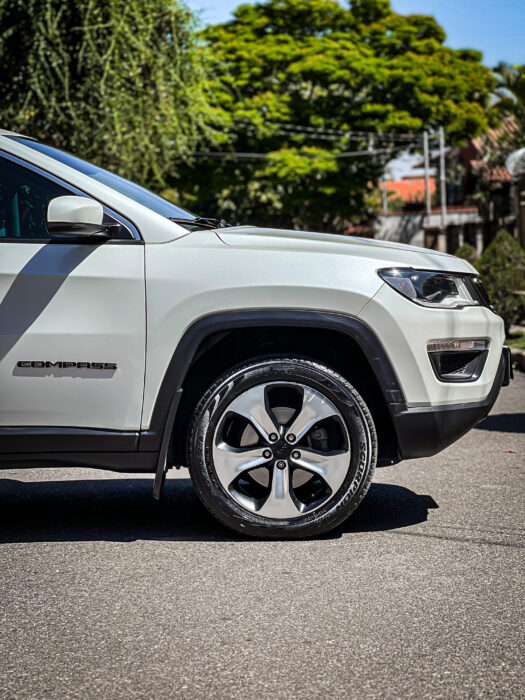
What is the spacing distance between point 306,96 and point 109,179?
3352cm

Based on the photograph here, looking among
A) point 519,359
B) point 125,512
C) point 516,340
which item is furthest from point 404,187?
point 125,512

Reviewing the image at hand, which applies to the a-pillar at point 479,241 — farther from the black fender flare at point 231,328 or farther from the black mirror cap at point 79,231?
the black mirror cap at point 79,231

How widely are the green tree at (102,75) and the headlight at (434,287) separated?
1292cm

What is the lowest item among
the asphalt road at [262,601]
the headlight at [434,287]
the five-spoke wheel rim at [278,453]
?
the asphalt road at [262,601]

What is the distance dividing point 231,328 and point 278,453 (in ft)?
1.85

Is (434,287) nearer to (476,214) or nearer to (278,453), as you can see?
(278,453)

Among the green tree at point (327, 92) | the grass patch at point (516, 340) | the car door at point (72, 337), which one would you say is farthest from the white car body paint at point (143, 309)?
the green tree at point (327, 92)

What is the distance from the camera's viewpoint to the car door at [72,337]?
13.4ft

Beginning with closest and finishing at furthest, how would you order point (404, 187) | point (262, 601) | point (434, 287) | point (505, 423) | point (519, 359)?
point (262, 601)
point (434, 287)
point (505, 423)
point (519, 359)
point (404, 187)

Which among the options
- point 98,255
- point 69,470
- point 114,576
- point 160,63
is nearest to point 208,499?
point 114,576

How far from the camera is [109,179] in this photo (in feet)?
15.0

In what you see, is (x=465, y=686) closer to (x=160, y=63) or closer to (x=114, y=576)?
(x=114, y=576)

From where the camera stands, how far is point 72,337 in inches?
160

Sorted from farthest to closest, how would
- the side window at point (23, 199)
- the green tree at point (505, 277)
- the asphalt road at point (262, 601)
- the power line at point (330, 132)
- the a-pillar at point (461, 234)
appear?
the a-pillar at point (461, 234), the power line at point (330, 132), the green tree at point (505, 277), the side window at point (23, 199), the asphalt road at point (262, 601)
